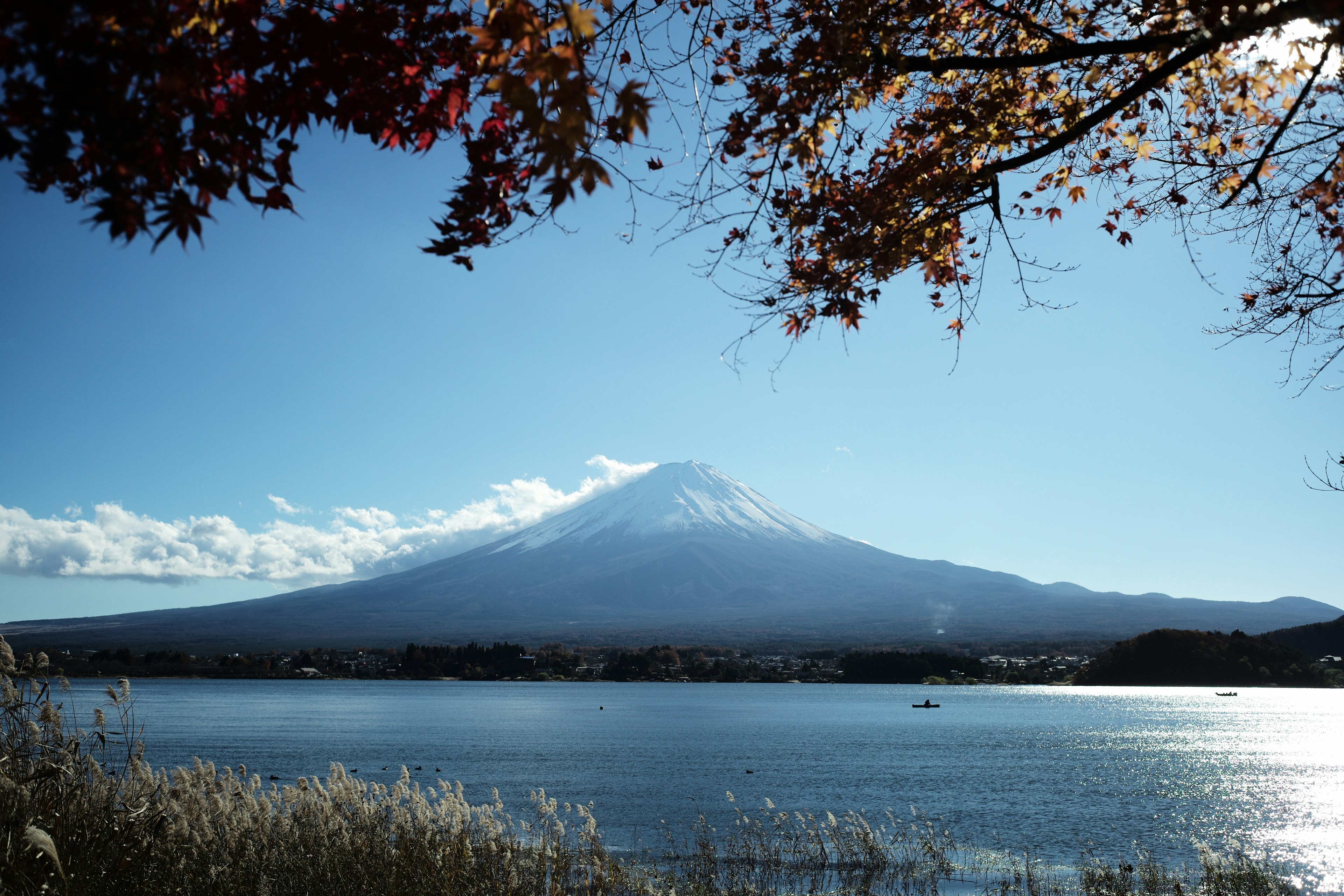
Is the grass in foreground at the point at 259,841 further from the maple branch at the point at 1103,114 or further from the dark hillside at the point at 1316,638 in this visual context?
the dark hillside at the point at 1316,638

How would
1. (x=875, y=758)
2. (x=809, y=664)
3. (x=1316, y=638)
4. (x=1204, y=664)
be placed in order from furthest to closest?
(x=1316, y=638) < (x=809, y=664) < (x=1204, y=664) < (x=875, y=758)

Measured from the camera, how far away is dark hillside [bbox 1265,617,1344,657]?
486 ft

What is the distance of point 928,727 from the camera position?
2963 inches

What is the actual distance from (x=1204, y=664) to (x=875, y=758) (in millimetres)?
120359

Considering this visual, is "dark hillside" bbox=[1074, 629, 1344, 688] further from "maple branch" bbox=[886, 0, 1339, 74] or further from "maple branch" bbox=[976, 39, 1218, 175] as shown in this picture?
"maple branch" bbox=[886, 0, 1339, 74]

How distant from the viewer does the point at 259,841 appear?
310 inches

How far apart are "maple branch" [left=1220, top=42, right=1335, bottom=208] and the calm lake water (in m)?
19.0

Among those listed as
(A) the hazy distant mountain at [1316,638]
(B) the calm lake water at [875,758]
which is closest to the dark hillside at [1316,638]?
(A) the hazy distant mountain at [1316,638]

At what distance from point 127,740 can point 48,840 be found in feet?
12.4

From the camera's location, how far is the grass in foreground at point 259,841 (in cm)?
571

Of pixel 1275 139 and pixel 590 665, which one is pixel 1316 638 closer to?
pixel 590 665

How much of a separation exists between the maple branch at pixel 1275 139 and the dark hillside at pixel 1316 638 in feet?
541

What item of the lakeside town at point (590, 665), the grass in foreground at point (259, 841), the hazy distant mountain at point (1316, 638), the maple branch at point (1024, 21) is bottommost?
the lakeside town at point (590, 665)

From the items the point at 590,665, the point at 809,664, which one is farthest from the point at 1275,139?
the point at 590,665
